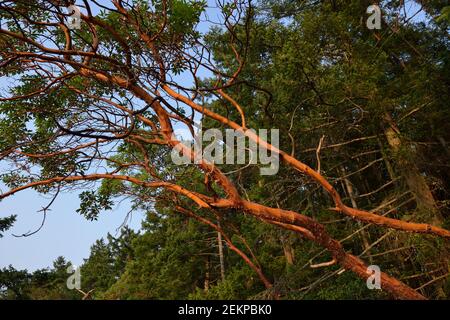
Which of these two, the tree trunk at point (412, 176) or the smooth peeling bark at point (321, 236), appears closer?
the smooth peeling bark at point (321, 236)

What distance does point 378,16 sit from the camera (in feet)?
29.4

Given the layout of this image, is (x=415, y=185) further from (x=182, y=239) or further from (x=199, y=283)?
(x=199, y=283)

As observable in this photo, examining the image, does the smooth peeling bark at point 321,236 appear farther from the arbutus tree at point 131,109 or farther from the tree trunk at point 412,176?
the tree trunk at point 412,176

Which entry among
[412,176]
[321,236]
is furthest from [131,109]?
[412,176]

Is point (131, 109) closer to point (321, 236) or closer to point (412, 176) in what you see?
point (321, 236)

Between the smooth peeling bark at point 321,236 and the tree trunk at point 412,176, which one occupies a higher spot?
the tree trunk at point 412,176

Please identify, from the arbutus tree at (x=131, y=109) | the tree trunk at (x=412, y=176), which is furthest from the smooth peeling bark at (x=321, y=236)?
the tree trunk at (x=412, y=176)

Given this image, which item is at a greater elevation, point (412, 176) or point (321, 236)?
point (412, 176)

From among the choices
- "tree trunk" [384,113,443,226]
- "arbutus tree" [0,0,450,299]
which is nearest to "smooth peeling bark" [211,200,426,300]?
"arbutus tree" [0,0,450,299]

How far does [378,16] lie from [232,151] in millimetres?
4754

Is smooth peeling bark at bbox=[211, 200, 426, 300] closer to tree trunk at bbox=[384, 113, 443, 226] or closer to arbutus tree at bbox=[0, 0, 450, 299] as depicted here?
arbutus tree at bbox=[0, 0, 450, 299]
